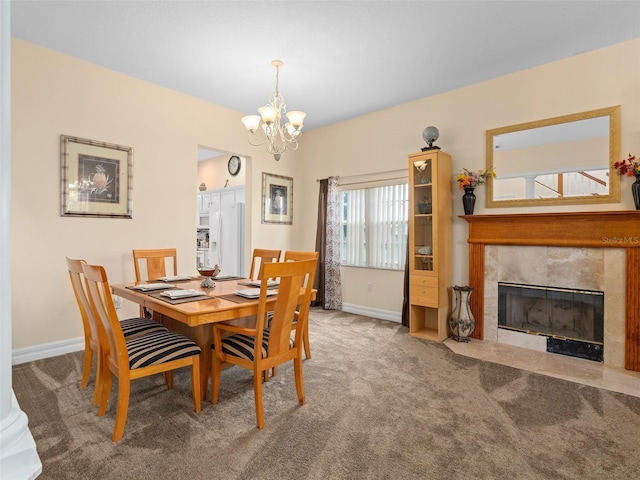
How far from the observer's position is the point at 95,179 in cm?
347

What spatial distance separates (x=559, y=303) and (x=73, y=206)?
4737 mm

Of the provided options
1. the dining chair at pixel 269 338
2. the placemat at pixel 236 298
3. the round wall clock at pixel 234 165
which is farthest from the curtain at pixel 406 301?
the round wall clock at pixel 234 165

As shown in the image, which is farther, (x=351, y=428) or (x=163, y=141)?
(x=163, y=141)

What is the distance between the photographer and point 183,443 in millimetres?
1862

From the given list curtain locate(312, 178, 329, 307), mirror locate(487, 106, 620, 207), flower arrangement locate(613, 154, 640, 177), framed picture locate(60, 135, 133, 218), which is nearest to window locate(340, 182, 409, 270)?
curtain locate(312, 178, 329, 307)

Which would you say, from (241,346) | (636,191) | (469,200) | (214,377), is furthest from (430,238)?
(214,377)

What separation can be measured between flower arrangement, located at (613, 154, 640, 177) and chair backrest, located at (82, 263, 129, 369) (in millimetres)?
3893

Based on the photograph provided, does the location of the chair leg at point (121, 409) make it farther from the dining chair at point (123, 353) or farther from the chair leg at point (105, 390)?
the chair leg at point (105, 390)

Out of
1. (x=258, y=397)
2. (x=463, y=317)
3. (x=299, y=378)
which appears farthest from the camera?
(x=463, y=317)

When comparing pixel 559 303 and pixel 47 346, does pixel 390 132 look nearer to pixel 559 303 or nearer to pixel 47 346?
pixel 559 303

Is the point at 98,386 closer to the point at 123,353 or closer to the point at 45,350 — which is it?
the point at 123,353

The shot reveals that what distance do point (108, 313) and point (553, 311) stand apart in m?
3.74

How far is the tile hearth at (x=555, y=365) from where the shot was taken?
8.75ft

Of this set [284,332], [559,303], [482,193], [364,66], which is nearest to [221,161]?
[364,66]
